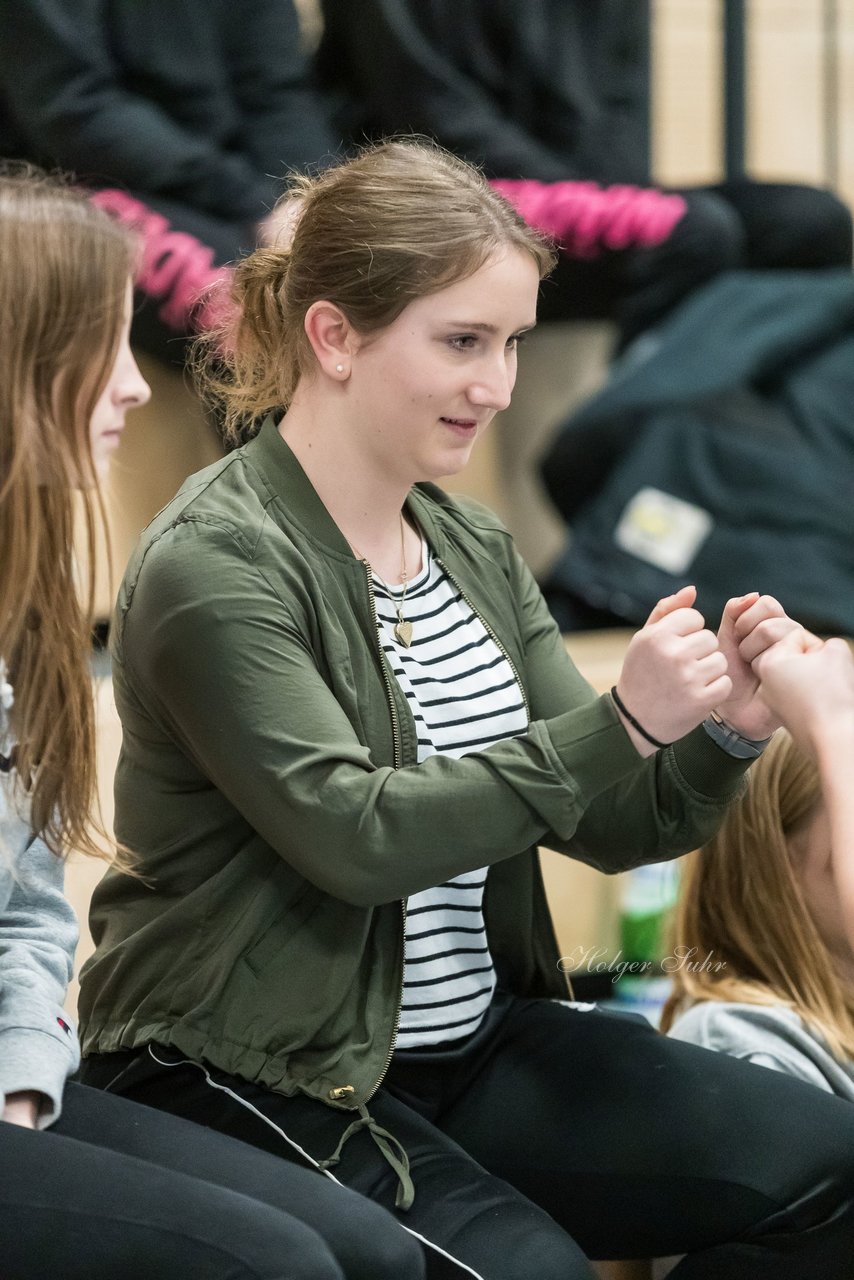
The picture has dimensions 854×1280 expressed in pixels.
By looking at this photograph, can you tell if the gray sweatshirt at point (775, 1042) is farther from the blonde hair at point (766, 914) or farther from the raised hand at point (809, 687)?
the raised hand at point (809, 687)

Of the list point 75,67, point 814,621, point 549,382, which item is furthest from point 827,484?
point 75,67

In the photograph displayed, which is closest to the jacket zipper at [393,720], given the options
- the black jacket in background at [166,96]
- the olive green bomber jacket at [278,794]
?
the olive green bomber jacket at [278,794]

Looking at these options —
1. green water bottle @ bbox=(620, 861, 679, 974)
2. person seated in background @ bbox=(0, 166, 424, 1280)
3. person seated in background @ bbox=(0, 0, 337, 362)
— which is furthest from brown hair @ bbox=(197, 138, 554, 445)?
green water bottle @ bbox=(620, 861, 679, 974)

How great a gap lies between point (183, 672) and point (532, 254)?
397mm

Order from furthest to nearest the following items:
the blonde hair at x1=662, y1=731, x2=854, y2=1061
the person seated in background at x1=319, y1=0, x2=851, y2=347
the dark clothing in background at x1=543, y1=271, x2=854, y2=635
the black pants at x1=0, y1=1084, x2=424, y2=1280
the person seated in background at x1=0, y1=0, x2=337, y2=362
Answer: the person seated in background at x1=319, y1=0, x2=851, y2=347, the dark clothing in background at x1=543, y1=271, x2=854, y2=635, the person seated in background at x1=0, y1=0, x2=337, y2=362, the blonde hair at x1=662, y1=731, x2=854, y2=1061, the black pants at x1=0, y1=1084, x2=424, y2=1280

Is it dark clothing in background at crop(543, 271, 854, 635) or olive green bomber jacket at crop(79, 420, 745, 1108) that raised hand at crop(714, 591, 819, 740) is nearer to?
olive green bomber jacket at crop(79, 420, 745, 1108)

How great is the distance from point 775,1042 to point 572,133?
1.84 metres

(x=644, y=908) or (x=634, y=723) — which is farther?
(x=644, y=908)

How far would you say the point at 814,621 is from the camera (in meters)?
2.30

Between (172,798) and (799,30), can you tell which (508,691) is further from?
(799,30)

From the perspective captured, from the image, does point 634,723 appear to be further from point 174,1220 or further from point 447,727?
point 174,1220

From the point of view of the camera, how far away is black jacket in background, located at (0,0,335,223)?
2.07 meters

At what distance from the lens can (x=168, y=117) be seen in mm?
2260

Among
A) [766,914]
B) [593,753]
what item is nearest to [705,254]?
[766,914]
